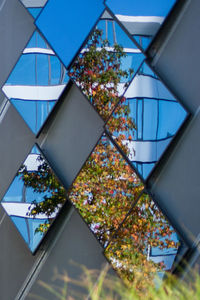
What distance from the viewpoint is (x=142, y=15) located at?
3434 millimetres

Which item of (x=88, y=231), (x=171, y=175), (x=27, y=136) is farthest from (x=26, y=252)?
(x=171, y=175)

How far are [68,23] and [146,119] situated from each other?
116 cm

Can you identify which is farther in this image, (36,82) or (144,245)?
(36,82)

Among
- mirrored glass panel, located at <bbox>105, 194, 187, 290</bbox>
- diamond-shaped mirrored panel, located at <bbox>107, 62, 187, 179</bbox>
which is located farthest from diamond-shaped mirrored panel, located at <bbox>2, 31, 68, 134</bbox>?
mirrored glass panel, located at <bbox>105, 194, 187, 290</bbox>

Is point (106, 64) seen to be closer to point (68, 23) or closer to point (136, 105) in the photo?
point (136, 105)

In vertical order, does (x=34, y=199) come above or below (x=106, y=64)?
below

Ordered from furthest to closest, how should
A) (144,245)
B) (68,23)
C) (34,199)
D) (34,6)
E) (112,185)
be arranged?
1. (34,6)
2. (34,199)
3. (68,23)
4. (112,185)
5. (144,245)

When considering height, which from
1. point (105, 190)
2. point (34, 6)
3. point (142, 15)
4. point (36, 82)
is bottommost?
point (105, 190)

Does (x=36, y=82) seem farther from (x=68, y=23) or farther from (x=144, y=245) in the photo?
(x=144, y=245)

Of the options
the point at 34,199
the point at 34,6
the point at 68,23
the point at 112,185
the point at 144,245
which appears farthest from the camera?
the point at 34,6

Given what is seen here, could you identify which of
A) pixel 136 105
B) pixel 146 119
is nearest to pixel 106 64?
→ pixel 136 105

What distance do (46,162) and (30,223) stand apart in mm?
530

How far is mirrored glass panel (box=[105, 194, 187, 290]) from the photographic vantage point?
3.27 m

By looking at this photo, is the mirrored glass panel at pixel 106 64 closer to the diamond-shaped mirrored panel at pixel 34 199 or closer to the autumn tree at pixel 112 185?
the autumn tree at pixel 112 185
